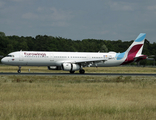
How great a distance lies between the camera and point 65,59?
48281mm

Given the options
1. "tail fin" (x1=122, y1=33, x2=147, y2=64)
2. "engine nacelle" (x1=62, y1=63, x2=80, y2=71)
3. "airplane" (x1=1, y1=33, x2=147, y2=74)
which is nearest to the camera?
"engine nacelle" (x1=62, y1=63, x2=80, y2=71)

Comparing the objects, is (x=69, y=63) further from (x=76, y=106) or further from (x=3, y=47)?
(x=3, y=47)

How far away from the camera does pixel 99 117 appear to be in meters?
10.9

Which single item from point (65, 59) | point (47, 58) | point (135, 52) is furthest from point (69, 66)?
point (135, 52)

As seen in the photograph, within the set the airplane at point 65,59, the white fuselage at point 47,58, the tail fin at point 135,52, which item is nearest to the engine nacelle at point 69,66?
the airplane at point 65,59

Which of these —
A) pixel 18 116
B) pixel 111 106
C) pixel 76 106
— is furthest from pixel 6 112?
pixel 111 106

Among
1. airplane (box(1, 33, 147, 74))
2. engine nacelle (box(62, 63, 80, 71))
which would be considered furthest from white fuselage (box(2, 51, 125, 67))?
engine nacelle (box(62, 63, 80, 71))

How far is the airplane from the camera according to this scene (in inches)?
1801

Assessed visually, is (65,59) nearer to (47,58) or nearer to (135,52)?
(47,58)

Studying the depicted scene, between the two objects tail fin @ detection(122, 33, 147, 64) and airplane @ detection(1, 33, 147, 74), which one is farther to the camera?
tail fin @ detection(122, 33, 147, 64)

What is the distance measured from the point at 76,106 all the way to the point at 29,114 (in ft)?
8.98

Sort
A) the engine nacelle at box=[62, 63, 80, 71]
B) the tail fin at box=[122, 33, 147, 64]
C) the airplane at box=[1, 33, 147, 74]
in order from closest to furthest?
the engine nacelle at box=[62, 63, 80, 71]
the airplane at box=[1, 33, 147, 74]
the tail fin at box=[122, 33, 147, 64]

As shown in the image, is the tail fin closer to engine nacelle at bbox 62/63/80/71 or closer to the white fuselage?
the white fuselage

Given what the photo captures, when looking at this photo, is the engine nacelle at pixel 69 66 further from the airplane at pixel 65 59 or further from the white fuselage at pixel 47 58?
the white fuselage at pixel 47 58
